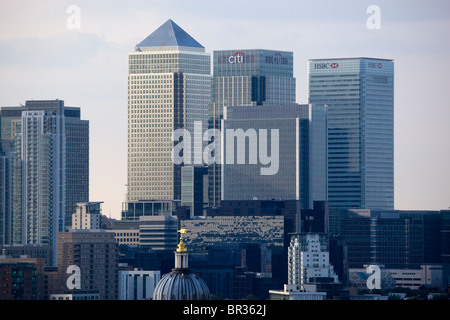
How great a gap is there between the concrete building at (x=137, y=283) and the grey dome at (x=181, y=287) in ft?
198

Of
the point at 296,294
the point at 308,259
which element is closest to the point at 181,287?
the point at 296,294

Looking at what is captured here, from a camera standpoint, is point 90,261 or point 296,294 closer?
point 296,294

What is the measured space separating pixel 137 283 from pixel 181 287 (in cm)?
7044

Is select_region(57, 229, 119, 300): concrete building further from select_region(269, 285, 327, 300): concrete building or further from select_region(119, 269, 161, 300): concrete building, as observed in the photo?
select_region(269, 285, 327, 300): concrete building

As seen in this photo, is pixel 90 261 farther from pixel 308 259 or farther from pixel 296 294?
pixel 296 294

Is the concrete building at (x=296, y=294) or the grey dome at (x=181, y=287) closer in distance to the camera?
the grey dome at (x=181, y=287)

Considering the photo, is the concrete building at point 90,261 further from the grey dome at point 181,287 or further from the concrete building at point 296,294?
the grey dome at point 181,287

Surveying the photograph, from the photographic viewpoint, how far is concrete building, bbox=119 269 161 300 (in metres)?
158

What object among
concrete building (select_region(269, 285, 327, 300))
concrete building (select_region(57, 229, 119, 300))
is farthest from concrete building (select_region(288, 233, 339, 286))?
concrete building (select_region(57, 229, 119, 300))

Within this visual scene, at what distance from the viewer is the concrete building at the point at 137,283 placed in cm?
15840

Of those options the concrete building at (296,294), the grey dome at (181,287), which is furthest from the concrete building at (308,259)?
the grey dome at (181,287)

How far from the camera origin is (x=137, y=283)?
162500mm

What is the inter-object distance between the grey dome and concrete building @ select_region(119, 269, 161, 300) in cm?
6037
